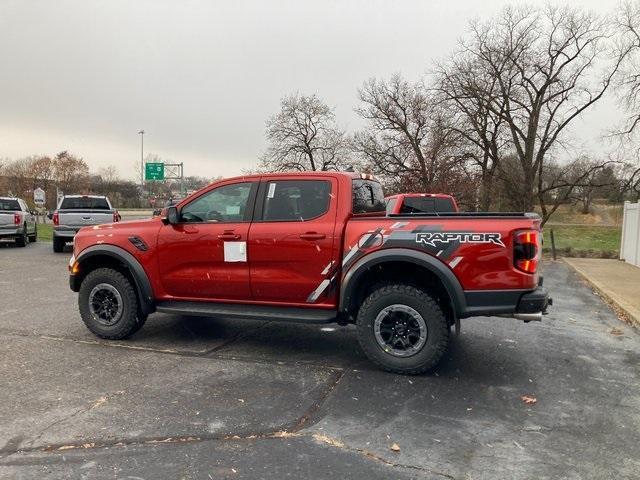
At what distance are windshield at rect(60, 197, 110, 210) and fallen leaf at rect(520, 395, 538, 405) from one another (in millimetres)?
15027

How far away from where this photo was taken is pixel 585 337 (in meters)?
6.69

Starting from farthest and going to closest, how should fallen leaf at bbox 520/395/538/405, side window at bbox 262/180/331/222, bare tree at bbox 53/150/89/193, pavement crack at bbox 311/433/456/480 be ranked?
bare tree at bbox 53/150/89/193
side window at bbox 262/180/331/222
fallen leaf at bbox 520/395/538/405
pavement crack at bbox 311/433/456/480

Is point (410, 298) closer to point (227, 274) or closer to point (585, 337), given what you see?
point (227, 274)

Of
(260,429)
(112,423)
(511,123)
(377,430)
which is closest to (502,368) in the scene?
(377,430)

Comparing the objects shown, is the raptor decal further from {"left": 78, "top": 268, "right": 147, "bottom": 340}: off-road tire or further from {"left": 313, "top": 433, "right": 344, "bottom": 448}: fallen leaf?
{"left": 78, "top": 268, "right": 147, "bottom": 340}: off-road tire

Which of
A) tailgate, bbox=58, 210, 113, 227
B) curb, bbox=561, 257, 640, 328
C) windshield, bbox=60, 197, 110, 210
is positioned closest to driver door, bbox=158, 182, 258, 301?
curb, bbox=561, 257, 640, 328

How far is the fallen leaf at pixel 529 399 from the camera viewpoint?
4.33 metres

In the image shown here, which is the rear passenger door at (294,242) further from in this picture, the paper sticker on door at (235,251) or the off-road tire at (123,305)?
the off-road tire at (123,305)

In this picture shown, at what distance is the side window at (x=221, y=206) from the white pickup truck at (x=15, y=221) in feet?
50.7

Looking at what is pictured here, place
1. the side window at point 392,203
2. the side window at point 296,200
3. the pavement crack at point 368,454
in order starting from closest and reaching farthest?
the pavement crack at point 368,454 < the side window at point 296,200 < the side window at point 392,203

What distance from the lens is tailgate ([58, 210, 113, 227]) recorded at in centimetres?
1573

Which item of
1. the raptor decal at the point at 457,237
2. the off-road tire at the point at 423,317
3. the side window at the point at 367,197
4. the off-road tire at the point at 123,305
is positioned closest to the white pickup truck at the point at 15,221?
the off-road tire at the point at 123,305

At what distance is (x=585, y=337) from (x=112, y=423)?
222 inches

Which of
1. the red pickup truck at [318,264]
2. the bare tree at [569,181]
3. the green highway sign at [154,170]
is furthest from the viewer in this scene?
the green highway sign at [154,170]
